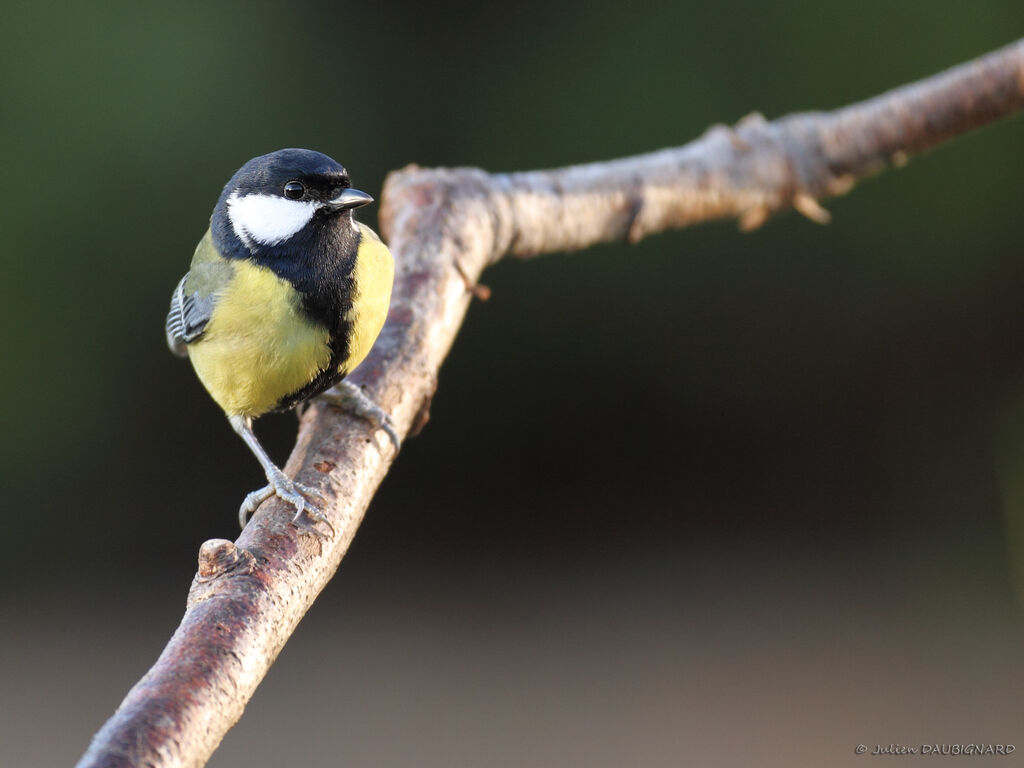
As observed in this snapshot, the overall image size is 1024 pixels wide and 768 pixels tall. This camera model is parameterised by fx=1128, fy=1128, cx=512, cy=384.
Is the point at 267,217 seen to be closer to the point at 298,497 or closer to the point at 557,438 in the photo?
the point at 298,497

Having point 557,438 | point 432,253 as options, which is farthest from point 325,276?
point 557,438

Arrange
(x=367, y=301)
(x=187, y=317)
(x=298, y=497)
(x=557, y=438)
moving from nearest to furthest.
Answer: (x=298, y=497)
(x=367, y=301)
(x=187, y=317)
(x=557, y=438)

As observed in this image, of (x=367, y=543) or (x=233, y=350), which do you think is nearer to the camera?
(x=233, y=350)

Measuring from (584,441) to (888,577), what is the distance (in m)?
1.18

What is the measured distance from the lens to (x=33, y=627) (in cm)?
387

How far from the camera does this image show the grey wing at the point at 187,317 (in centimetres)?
164

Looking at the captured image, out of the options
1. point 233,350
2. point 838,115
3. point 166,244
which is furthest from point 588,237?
point 166,244

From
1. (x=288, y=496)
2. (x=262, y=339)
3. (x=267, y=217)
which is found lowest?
(x=288, y=496)

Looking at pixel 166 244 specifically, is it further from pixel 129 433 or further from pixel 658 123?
pixel 658 123

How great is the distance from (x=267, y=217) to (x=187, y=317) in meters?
0.24

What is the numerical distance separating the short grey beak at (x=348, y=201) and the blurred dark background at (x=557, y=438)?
6.27 feet

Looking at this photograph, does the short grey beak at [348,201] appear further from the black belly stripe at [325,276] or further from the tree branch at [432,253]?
the tree branch at [432,253]

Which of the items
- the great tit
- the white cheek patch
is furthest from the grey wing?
the white cheek patch

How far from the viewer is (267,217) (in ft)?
5.24
